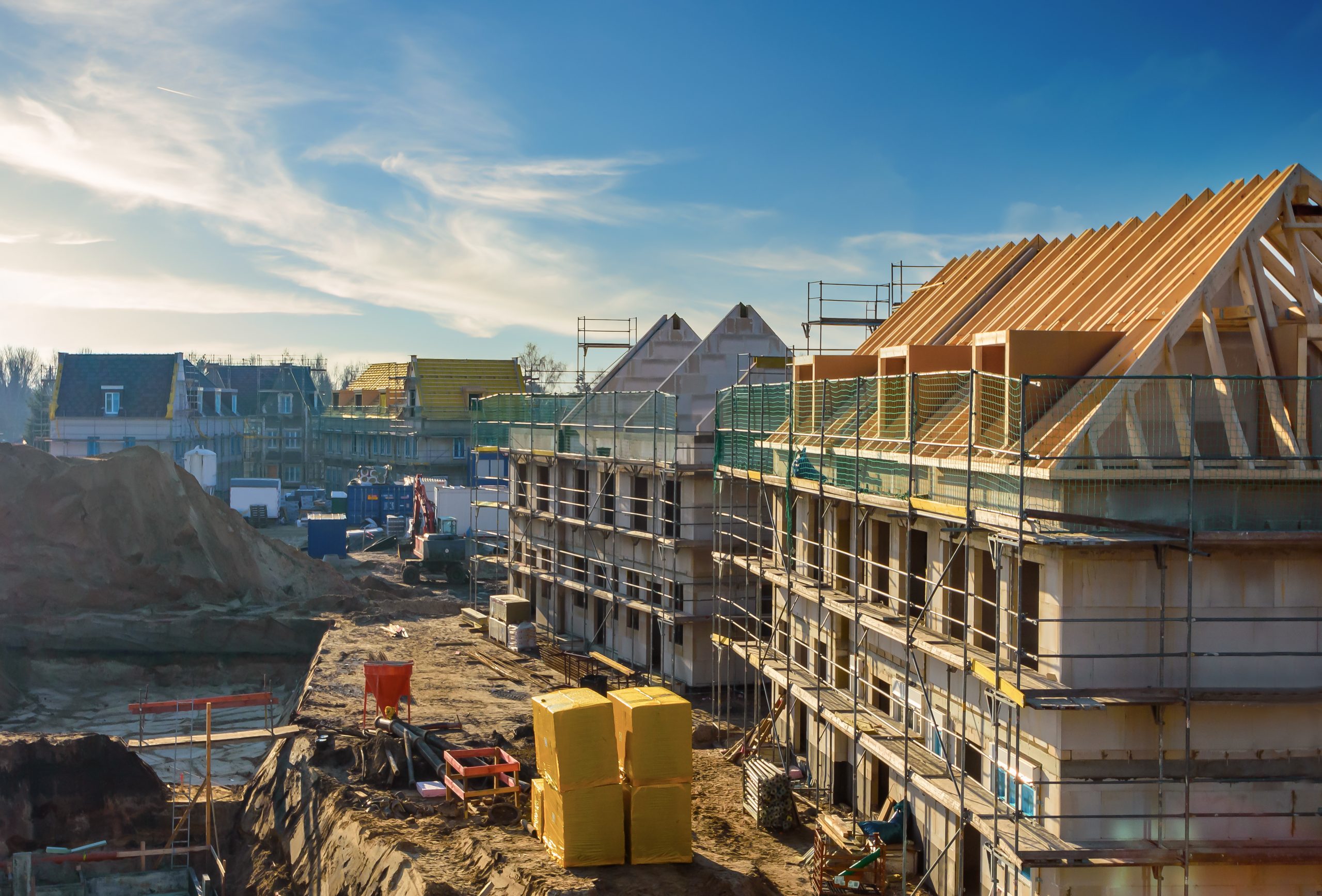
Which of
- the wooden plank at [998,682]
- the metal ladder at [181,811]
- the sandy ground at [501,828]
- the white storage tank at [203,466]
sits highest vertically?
the white storage tank at [203,466]

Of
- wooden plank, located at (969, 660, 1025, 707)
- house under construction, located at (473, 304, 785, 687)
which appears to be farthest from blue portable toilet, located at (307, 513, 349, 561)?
wooden plank, located at (969, 660, 1025, 707)

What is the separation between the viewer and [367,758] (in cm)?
2047

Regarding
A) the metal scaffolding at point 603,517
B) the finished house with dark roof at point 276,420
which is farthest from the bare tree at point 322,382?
the metal scaffolding at point 603,517

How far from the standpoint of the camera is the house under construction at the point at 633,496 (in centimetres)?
2702

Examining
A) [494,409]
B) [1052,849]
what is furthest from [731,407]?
[494,409]

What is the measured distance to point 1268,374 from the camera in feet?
43.5

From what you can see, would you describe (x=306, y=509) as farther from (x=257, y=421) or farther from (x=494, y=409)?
(x=494, y=409)

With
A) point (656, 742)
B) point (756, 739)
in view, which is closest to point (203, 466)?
point (756, 739)

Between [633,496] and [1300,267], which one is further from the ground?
[1300,267]

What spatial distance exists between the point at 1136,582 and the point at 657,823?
23.7 ft

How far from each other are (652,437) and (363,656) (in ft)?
Answer: 35.0

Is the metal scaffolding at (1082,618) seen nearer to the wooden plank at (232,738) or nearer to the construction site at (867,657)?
the construction site at (867,657)

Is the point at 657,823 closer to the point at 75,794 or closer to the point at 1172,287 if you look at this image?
the point at 1172,287

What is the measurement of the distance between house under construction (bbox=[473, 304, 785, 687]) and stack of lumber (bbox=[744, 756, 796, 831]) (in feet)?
28.5
